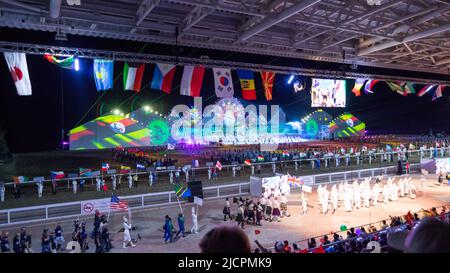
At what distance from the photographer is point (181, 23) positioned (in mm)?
13977

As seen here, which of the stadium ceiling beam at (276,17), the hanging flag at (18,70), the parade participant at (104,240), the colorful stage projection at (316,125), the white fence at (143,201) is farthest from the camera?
the colorful stage projection at (316,125)

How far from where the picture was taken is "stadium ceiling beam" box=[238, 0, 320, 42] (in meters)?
11.1

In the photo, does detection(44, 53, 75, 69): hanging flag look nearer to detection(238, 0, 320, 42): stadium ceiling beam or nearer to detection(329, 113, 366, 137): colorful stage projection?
detection(238, 0, 320, 42): stadium ceiling beam

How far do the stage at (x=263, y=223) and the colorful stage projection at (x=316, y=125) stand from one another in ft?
91.1

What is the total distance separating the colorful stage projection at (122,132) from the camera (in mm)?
26992

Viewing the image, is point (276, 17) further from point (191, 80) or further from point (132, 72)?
point (132, 72)

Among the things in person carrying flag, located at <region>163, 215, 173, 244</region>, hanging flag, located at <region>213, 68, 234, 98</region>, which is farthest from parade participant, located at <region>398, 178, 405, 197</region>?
person carrying flag, located at <region>163, 215, 173, 244</region>

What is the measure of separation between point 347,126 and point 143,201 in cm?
3810

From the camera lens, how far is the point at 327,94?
30328mm

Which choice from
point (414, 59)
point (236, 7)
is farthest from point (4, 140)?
point (414, 59)

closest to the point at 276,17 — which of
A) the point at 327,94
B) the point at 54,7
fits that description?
the point at 54,7

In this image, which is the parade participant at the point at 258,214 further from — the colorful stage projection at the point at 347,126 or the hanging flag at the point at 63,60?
the colorful stage projection at the point at 347,126

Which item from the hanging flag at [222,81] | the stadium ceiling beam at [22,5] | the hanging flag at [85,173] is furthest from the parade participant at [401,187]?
the stadium ceiling beam at [22,5]
